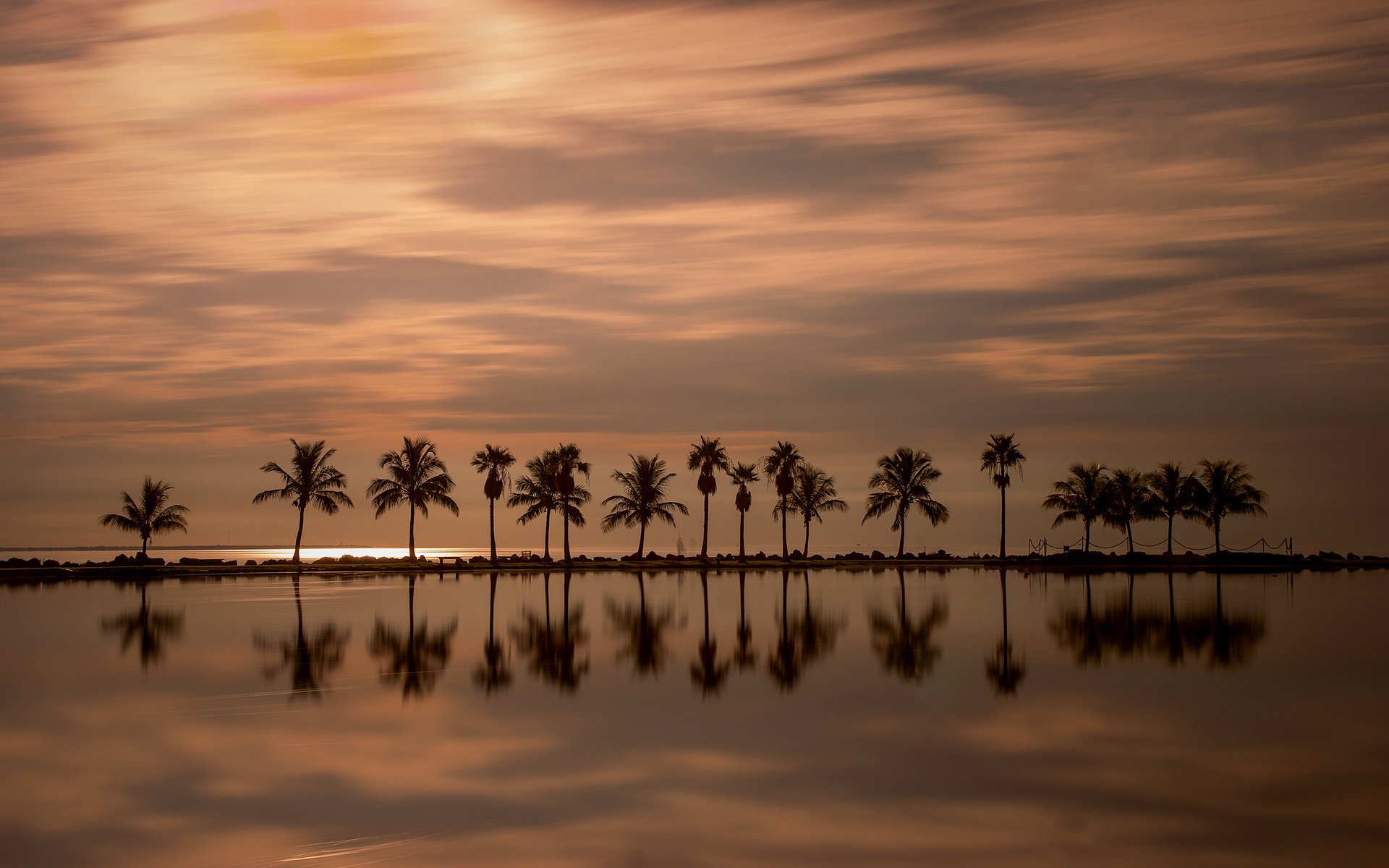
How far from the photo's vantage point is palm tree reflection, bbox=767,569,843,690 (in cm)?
2500

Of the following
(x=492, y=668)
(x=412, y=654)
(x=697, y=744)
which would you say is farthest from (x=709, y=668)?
(x=697, y=744)

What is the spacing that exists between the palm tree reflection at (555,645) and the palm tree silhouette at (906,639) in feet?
21.7

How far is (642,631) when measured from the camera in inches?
1371

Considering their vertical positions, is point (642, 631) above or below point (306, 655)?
below

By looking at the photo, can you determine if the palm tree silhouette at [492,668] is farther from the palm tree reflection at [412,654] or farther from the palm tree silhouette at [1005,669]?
the palm tree silhouette at [1005,669]

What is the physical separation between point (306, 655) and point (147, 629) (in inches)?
416

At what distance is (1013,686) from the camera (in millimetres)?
22875

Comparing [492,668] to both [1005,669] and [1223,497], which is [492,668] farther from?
[1223,497]

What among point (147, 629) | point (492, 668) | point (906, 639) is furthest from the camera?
point (147, 629)

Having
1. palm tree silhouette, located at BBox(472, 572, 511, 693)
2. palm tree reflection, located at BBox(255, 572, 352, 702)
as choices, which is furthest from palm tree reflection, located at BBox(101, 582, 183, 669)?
palm tree silhouette, located at BBox(472, 572, 511, 693)

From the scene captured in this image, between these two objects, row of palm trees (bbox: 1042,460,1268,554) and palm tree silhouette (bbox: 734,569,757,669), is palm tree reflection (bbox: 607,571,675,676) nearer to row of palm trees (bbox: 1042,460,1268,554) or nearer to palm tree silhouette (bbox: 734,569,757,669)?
palm tree silhouette (bbox: 734,569,757,669)

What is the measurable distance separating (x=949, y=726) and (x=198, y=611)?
32.6 metres

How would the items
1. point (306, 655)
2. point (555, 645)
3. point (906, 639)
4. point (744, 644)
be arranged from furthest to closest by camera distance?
point (906, 639), point (744, 644), point (555, 645), point (306, 655)

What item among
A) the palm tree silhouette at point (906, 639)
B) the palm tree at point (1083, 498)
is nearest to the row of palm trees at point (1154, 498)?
the palm tree at point (1083, 498)
